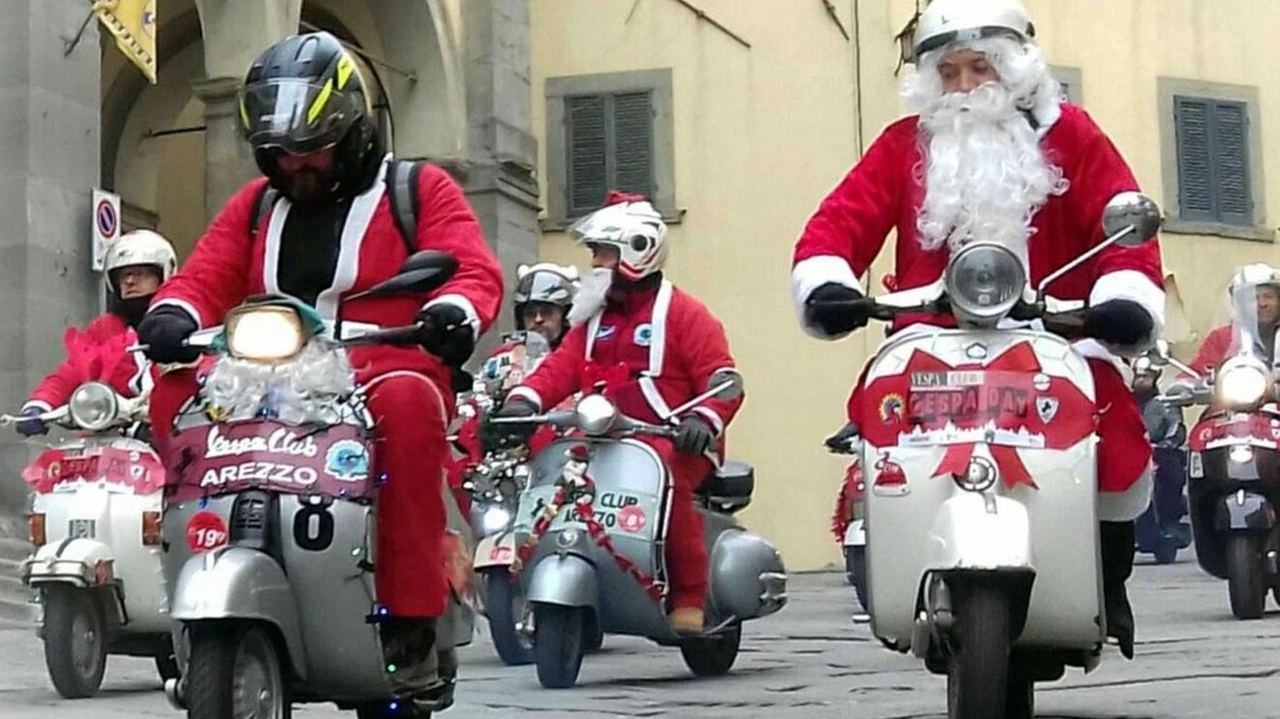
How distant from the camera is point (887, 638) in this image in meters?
5.46

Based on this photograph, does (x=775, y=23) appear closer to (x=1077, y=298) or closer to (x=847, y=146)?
(x=847, y=146)

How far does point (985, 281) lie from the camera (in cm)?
527

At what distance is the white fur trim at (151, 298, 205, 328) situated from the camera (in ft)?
18.6

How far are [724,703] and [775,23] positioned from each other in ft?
45.8

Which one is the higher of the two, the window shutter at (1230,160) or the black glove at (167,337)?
the window shutter at (1230,160)

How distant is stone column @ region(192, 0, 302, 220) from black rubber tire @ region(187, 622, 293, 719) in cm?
1179

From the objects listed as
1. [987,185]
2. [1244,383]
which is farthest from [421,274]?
[1244,383]

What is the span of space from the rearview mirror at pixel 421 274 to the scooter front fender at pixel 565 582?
322 centimetres

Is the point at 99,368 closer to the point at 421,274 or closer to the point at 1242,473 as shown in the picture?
the point at 421,274

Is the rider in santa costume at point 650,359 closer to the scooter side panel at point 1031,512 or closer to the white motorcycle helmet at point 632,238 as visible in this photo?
the white motorcycle helmet at point 632,238

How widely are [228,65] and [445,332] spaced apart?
1194 cm

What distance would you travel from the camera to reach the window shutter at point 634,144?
21.4m

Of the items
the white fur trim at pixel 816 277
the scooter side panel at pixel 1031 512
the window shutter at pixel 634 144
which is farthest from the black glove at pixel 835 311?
the window shutter at pixel 634 144

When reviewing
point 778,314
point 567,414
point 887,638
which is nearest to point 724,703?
point 567,414
